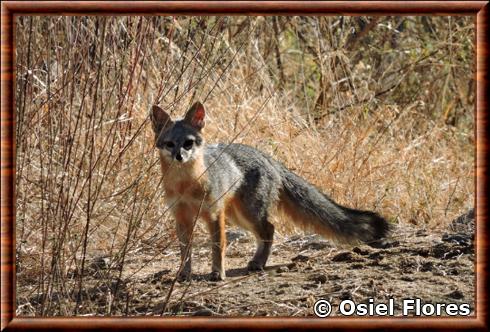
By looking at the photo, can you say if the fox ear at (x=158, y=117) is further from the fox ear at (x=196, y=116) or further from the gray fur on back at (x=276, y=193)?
the gray fur on back at (x=276, y=193)

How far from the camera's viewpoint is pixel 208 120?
24.8 ft

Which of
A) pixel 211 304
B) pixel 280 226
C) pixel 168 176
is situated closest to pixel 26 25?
pixel 168 176

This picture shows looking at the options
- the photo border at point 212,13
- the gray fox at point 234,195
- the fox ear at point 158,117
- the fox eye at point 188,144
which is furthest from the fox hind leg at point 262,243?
the photo border at point 212,13

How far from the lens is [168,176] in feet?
19.2

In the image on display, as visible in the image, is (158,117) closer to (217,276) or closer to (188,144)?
(188,144)

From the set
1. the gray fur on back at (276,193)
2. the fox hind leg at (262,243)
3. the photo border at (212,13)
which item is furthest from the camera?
the gray fur on back at (276,193)

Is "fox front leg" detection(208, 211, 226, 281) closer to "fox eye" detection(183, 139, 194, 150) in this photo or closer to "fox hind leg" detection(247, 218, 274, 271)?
"fox hind leg" detection(247, 218, 274, 271)

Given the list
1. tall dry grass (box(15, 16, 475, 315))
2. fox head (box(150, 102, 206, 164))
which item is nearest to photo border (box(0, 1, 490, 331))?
tall dry grass (box(15, 16, 475, 315))

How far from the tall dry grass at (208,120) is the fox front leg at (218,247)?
13.1 inches

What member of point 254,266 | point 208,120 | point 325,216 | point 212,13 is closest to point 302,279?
point 254,266

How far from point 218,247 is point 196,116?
0.84 m

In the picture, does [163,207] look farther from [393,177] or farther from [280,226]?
[393,177]

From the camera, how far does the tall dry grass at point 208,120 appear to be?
4770 mm

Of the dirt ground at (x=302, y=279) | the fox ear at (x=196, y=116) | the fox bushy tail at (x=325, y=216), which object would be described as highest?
the fox ear at (x=196, y=116)
